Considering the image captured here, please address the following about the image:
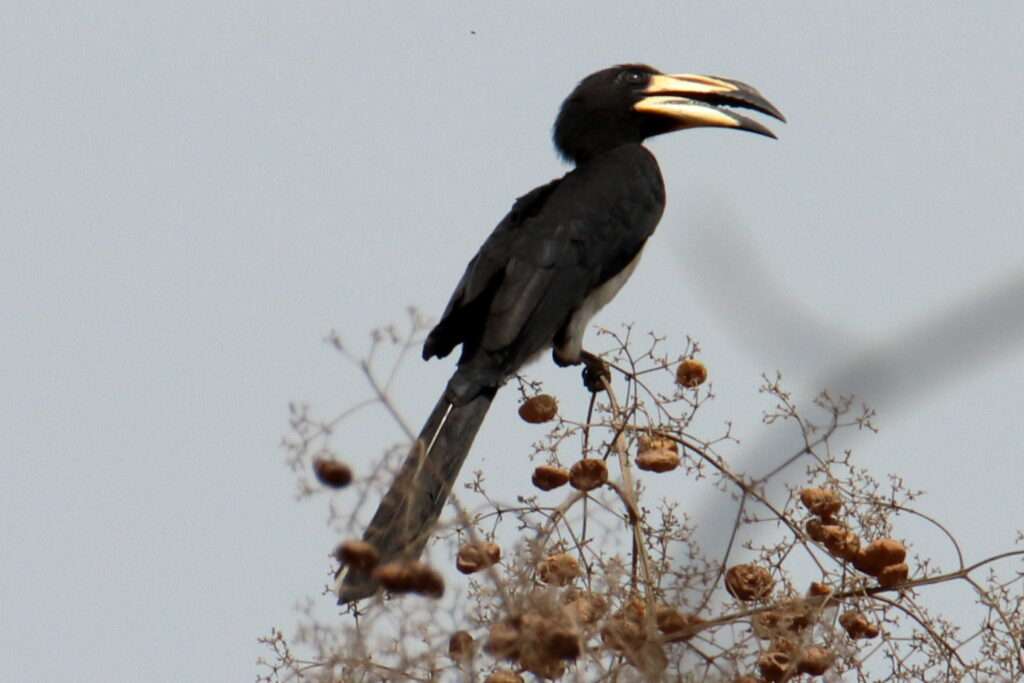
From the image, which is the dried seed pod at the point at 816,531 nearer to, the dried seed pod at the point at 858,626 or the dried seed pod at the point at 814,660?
the dried seed pod at the point at 858,626

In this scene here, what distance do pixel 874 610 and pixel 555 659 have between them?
0.95 meters

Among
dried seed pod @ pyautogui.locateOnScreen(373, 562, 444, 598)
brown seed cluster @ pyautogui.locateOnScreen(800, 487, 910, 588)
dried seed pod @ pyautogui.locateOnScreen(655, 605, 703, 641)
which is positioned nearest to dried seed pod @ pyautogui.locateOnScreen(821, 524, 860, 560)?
brown seed cluster @ pyautogui.locateOnScreen(800, 487, 910, 588)

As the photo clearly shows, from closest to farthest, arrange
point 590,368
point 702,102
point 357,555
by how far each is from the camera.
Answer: point 357,555 < point 590,368 < point 702,102

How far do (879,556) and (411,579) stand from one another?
46.0 inches

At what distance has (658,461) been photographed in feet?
11.8

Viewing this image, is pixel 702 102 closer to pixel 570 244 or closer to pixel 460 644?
pixel 570 244

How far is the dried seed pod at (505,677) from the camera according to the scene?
2.96 metres

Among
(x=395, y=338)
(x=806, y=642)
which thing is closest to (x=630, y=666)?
(x=806, y=642)

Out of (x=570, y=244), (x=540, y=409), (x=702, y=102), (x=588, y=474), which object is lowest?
(x=588, y=474)

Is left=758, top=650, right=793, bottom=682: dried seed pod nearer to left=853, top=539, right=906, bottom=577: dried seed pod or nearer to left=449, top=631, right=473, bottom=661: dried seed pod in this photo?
left=853, top=539, right=906, bottom=577: dried seed pod

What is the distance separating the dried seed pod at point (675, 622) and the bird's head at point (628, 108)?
326cm

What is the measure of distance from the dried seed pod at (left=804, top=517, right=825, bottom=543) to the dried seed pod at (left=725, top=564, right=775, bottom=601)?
0.56 ft

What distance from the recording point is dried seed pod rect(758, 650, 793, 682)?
3006mm

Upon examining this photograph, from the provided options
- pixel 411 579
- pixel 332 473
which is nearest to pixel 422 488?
pixel 332 473
